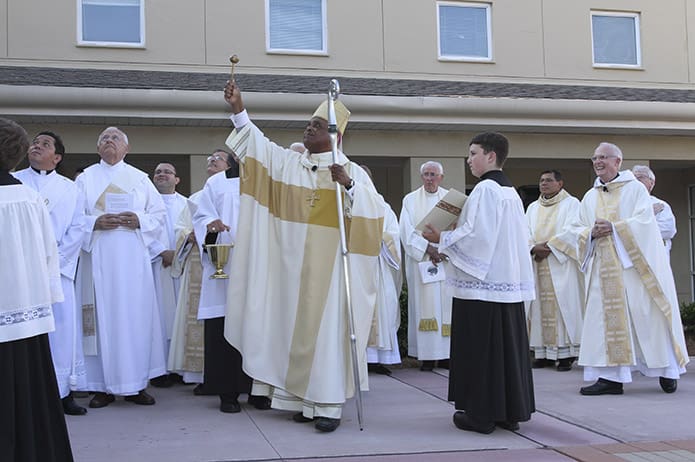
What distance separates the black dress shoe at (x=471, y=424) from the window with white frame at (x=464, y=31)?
9595 millimetres

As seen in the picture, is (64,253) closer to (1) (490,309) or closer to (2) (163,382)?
(2) (163,382)

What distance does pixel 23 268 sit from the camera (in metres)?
4.50

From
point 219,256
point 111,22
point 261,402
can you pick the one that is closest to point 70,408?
point 261,402

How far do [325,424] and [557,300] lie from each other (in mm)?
4578

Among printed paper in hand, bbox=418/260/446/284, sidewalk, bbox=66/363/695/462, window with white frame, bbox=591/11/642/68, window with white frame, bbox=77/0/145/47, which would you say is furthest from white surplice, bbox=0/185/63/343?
window with white frame, bbox=591/11/642/68

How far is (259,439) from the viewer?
5711 millimetres

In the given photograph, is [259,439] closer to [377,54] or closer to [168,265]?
[168,265]

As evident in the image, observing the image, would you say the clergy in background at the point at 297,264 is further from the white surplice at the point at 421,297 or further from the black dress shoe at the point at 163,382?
the white surplice at the point at 421,297

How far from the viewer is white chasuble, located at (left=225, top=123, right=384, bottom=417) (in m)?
6.21

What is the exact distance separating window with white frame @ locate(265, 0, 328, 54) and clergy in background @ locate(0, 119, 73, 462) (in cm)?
968

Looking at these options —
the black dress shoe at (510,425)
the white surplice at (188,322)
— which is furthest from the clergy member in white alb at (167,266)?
the black dress shoe at (510,425)

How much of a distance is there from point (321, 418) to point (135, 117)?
612 cm

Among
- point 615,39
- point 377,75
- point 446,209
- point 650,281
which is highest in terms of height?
point 615,39

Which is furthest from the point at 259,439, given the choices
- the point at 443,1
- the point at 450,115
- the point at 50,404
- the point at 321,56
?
the point at 443,1
